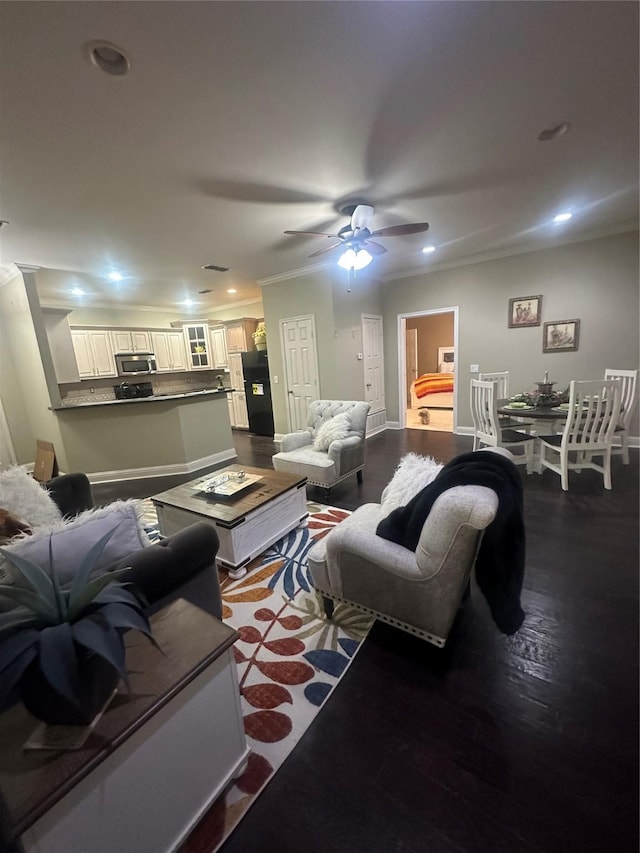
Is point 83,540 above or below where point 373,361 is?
below

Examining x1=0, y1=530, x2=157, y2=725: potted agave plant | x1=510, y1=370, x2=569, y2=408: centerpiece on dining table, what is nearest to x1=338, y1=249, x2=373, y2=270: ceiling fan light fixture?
x1=510, y1=370, x2=569, y2=408: centerpiece on dining table

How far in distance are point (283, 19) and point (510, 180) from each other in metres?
2.30

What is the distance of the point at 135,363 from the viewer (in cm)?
663

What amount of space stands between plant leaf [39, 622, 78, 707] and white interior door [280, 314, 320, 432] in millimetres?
4909

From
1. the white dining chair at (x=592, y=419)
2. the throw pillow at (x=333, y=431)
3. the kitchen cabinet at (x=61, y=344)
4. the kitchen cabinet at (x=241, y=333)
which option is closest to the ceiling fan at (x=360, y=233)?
the throw pillow at (x=333, y=431)

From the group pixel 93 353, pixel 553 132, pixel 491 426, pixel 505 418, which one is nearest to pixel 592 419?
pixel 491 426

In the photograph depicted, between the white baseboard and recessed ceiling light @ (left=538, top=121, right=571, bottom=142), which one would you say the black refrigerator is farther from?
recessed ceiling light @ (left=538, top=121, right=571, bottom=142)

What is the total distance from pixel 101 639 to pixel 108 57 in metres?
2.32

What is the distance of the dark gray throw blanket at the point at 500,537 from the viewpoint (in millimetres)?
1346

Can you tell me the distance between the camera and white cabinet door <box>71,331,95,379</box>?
6.09 m

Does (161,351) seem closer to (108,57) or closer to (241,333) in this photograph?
(241,333)

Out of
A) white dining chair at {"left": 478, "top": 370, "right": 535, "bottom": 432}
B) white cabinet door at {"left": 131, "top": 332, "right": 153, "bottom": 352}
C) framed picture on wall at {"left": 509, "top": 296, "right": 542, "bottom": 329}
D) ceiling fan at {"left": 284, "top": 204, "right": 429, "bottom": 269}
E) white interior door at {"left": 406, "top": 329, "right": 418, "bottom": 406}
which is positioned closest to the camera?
ceiling fan at {"left": 284, "top": 204, "right": 429, "bottom": 269}

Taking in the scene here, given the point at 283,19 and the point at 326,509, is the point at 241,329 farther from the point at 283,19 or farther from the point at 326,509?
the point at 283,19

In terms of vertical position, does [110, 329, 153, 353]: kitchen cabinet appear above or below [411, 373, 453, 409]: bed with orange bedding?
above
